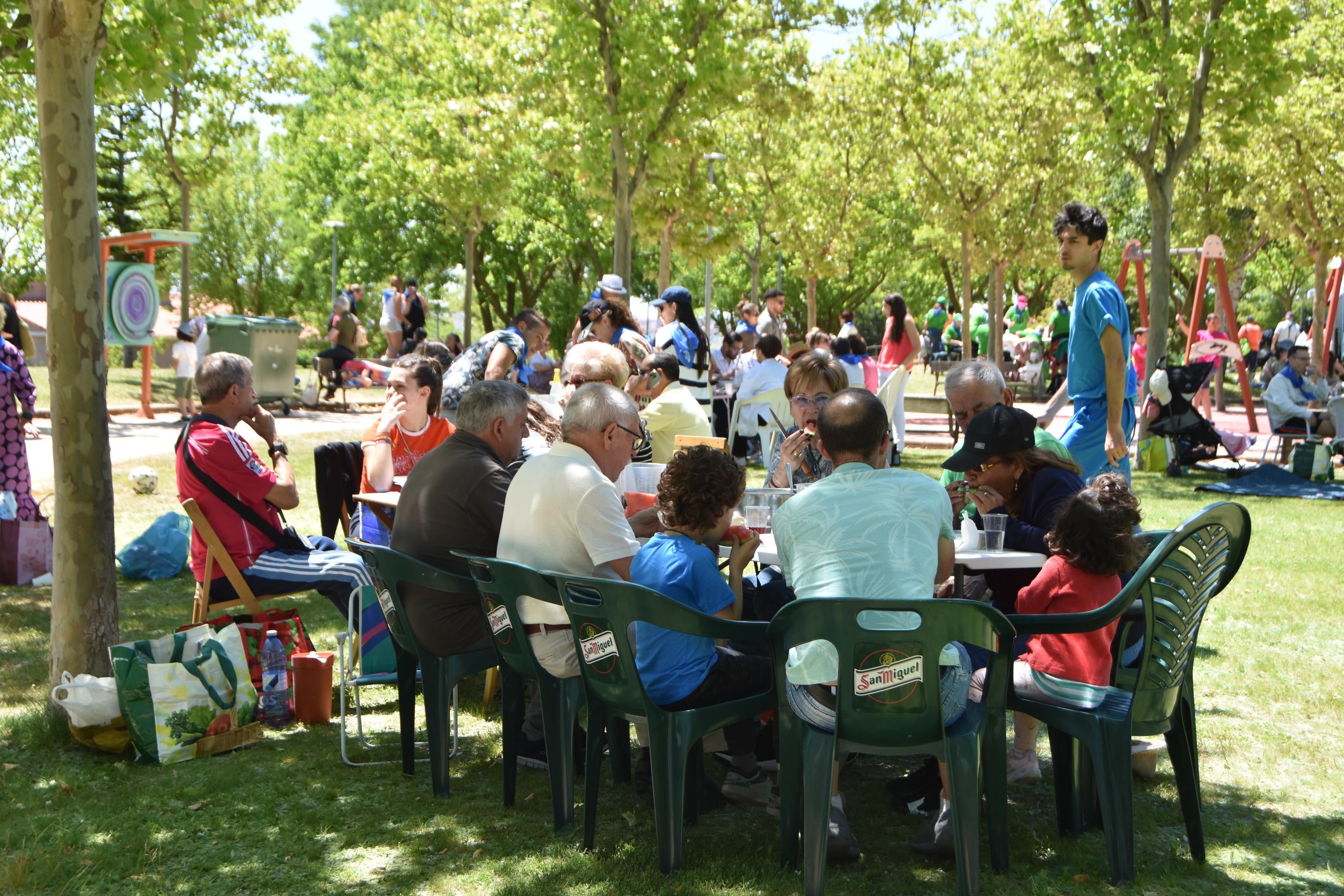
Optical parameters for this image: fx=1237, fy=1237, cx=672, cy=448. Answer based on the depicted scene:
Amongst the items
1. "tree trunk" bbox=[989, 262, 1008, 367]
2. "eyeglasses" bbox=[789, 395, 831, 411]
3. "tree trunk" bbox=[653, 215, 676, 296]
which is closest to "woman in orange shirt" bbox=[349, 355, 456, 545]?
"eyeglasses" bbox=[789, 395, 831, 411]

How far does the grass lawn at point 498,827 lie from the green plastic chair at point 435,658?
0.15 meters

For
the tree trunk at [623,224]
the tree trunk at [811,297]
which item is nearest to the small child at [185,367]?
the tree trunk at [623,224]

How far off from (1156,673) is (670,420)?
4.42 metres

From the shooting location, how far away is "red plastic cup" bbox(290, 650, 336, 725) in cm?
518

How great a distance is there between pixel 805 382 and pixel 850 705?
3513 millimetres

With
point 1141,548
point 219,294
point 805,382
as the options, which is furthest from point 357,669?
point 219,294

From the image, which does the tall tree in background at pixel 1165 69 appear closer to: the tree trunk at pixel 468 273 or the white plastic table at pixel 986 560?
the white plastic table at pixel 986 560

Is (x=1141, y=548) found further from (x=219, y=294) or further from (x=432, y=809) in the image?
(x=219, y=294)

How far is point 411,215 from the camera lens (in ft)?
127

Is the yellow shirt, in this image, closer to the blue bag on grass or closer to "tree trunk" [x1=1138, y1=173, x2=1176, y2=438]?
the blue bag on grass

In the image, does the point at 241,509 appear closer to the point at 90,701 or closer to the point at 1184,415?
the point at 90,701

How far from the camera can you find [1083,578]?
394cm

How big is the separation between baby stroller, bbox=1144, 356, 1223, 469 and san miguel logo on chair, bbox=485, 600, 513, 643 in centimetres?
1127

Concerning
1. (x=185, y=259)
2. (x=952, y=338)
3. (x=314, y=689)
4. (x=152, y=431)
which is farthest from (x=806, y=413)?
(x=952, y=338)
